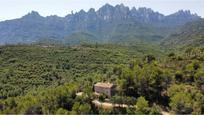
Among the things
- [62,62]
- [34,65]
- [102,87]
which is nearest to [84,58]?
[62,62]

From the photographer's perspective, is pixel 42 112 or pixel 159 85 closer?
pixel 42 112

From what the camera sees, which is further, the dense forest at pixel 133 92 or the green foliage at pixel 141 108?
the dense forest at pixel 133 92

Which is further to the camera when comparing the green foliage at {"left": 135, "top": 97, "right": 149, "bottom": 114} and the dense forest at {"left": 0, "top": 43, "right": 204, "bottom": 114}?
the dense forest at {"left": 0, "top": 43, "right": 204, "bottom": 114}

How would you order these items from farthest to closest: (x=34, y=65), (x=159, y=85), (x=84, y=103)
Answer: (x=34, y=65) → (x=159, y=85) → (x=84, y=103)

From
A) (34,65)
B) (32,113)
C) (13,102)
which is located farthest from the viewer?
(34,65)

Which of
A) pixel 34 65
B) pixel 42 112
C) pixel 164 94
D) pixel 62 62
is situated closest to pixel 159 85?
pixel 164 94

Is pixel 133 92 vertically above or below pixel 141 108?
above

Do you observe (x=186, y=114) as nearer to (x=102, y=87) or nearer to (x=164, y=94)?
(x=164, y=94)

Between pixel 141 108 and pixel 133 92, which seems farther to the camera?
pixel 133 92

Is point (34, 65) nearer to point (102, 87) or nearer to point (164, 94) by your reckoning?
point (102, 87)

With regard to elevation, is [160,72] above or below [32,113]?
above

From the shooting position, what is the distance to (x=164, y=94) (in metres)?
50.3

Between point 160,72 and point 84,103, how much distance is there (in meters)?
15.0

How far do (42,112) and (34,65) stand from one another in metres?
57.0
